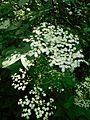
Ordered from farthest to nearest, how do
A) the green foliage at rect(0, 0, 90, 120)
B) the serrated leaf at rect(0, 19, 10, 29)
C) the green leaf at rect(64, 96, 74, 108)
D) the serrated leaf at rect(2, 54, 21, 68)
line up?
1. the green leaf at rect(64, 96, 74, 108)
2. the serrated leaf at rect(0, 19, 10, 29)
3. the green foliage at rect(0, 0, 90, 120)
4. the serrated leaf at rect(2, 54, 21, 68)

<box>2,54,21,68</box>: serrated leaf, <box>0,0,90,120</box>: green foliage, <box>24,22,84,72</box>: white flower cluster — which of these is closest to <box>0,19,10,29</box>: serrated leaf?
<box>0,0,90,120</box>: green foliage

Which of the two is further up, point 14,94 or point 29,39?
point 29,39

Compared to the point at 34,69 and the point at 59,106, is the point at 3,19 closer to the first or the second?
the point at 34,69

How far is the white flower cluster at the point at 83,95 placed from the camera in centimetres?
274

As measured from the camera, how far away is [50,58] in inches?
93.0

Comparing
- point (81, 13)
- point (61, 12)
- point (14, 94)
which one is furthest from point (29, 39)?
point (14, 94)

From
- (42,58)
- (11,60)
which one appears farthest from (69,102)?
(11,60)

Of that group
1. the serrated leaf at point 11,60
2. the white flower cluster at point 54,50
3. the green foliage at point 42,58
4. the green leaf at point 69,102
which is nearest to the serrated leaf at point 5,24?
the green foliage at point 42,58

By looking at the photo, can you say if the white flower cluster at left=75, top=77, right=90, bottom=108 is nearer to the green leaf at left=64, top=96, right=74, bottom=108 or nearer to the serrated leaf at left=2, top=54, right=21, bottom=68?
the green leaf at left=64, top=96, right=74, bottom=108

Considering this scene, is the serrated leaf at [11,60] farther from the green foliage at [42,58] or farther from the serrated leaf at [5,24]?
the serrated leaf at [5,24]

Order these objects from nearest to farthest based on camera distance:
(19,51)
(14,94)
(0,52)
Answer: (19,51), (0,52), (14,94)

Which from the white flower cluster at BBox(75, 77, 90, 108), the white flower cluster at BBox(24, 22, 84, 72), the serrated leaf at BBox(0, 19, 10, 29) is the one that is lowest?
the white flower cluster at BBox(75, 77, 90, 108)

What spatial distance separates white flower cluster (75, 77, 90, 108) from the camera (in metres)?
2.74

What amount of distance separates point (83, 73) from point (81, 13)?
69 cm
